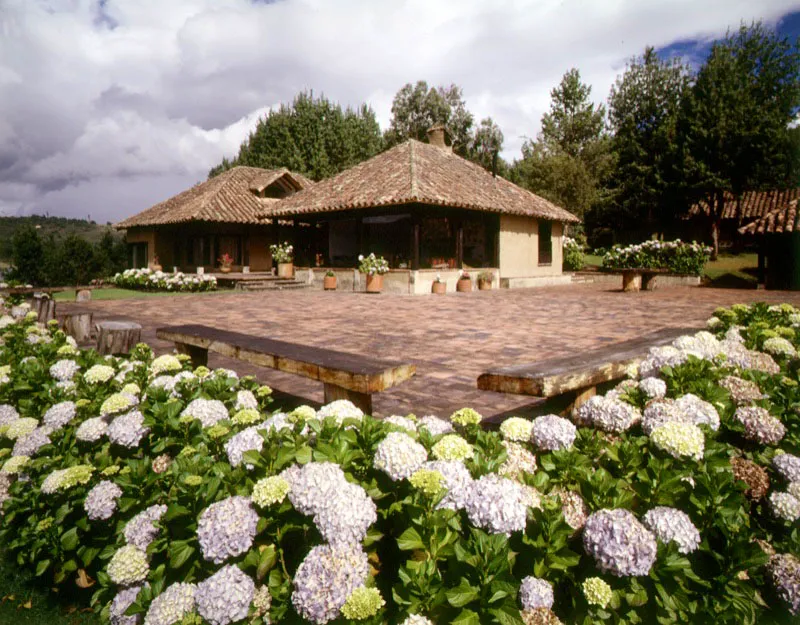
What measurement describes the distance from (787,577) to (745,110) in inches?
1278

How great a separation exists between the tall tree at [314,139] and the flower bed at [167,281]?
17140mm

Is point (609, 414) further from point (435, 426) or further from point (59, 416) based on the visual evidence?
point (59, 416)

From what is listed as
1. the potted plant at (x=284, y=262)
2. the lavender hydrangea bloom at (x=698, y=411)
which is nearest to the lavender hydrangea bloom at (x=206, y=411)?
the lavender hydrangea bloom at (x=698, y=411)

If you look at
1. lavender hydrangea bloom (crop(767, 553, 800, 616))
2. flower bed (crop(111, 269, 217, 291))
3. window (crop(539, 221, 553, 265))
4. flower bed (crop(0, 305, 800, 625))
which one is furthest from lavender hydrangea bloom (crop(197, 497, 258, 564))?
Answer: window (crop(539, 221, 553, 265))

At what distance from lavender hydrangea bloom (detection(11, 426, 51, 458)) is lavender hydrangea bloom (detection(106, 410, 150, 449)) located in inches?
19.2

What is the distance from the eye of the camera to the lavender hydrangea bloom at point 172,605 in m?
1.51

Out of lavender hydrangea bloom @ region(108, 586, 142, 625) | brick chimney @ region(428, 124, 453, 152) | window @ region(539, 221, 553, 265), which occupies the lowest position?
lavender hydrangea bloom @ region(108, 586, 142, 625)

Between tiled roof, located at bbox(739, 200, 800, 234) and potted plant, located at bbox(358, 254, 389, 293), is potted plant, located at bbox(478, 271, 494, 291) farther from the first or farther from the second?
tiled roof, located at bbox(739, 200, 800, 234)

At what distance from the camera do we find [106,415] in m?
2.51

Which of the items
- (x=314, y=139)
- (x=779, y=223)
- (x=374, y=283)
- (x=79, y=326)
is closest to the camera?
(x=79, y=326)

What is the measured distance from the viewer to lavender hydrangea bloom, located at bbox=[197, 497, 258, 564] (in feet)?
4.90

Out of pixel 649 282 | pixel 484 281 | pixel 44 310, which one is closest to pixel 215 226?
pixel 484 281

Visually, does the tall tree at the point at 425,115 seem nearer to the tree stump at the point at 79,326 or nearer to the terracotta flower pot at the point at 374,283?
the terracotta flower pot at the point at 374,283

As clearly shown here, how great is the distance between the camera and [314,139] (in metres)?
33.9
